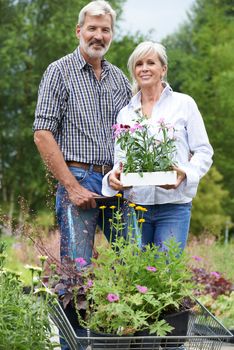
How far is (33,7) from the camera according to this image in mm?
23844

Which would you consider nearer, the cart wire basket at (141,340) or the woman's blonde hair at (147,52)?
the cart wire basket at (141,340)

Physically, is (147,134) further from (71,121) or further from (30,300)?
(30,300)

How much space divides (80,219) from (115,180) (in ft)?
1.17

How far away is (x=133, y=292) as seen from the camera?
3.48 metres

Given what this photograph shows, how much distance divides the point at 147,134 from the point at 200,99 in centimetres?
1903

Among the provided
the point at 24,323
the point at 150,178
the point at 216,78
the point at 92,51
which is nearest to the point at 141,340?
the point at 24,323

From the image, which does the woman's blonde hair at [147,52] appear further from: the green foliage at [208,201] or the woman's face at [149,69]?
the green foliage at [208,201]

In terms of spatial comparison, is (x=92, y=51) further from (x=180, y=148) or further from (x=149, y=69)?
(x=180, y=148)

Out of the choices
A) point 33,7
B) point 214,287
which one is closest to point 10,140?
point 33,7

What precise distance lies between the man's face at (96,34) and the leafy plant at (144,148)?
0.55 meters

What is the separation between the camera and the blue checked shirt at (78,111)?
14.9 ft

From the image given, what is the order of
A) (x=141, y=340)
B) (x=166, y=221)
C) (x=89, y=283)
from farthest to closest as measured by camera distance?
(x=166, y=221) → (x=89, y=283) → (x=141, y=340)

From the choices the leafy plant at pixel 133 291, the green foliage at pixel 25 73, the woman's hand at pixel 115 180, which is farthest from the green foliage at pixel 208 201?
the leafy plant at pixel 133 291

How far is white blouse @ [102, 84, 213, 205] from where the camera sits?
4320 mm
